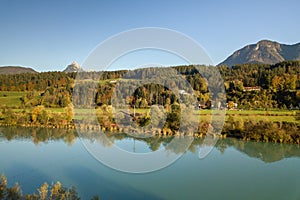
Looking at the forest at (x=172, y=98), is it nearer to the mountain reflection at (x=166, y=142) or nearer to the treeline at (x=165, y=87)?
the treeline at (x=165, y=87)

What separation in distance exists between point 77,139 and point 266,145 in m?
9.32

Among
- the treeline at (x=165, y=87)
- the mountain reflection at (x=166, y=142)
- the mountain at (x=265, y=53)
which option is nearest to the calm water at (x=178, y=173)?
the mountain reflection at (x=166, y=142)

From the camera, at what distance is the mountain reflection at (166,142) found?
11.2 meters

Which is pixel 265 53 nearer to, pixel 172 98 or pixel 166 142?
pixel 172 98

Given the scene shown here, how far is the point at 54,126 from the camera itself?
58.1 ft

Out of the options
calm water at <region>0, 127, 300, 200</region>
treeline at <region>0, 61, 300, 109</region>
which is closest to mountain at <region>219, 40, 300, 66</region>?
treeline at <region>0, 61, 300, 109</region>

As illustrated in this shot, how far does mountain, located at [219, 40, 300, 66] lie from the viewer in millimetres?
86206

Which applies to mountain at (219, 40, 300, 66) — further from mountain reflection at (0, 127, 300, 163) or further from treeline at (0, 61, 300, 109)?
mountain reflection at (0, 127, 300, 163)

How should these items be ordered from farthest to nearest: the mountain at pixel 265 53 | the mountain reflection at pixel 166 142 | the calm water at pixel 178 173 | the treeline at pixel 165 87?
the mountain at pixel 265 53 < the treeline at pixel 165 87 < the mountain reflection at pixel 166 142 < the calm water at pixel 178 173

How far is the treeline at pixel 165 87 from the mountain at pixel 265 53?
201 feet

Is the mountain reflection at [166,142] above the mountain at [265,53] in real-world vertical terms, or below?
below

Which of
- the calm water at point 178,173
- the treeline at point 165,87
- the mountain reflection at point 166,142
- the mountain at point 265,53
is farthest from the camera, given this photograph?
the mountain at point 265,53

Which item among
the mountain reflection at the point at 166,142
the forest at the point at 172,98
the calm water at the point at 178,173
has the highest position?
the forest at the point at 172,98

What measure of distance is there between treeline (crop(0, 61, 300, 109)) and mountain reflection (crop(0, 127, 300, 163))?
89.1 inches
